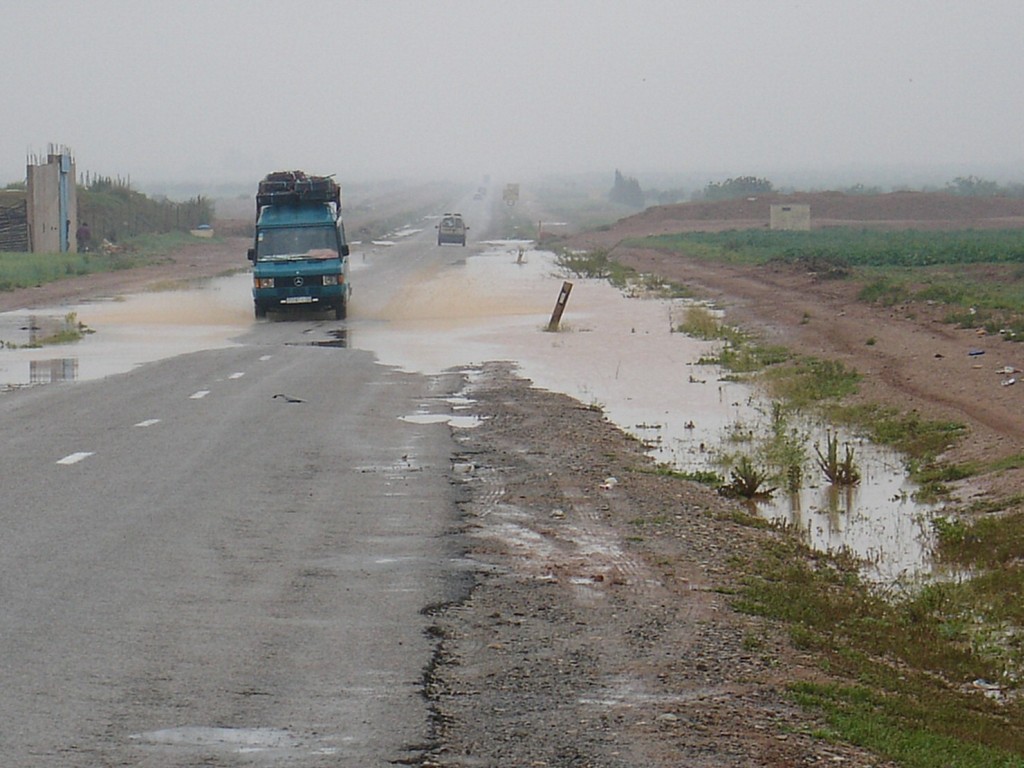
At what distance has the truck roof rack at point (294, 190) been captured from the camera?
116 ft

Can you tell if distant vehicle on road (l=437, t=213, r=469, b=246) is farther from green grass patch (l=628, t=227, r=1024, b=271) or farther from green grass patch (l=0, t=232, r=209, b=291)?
green grass patch (l=0, t=232, r=209, b=291)

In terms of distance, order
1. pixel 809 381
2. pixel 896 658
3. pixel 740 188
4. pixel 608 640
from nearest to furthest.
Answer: pixel 608 640 → pixel 896 658 → pixel 809 381 → pixel 740 188

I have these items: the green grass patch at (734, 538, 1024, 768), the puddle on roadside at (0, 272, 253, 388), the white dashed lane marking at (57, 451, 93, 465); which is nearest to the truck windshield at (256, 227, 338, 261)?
the puddle on roadside at (0, 272, 253, 388)

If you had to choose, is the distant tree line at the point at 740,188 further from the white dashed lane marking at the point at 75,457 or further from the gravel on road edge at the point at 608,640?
the gravel on road edge at the point at 608,640

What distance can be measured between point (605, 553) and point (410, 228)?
9216 cm

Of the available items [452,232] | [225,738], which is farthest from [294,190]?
[452,232]

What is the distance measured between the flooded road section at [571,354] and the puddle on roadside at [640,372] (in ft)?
0.10

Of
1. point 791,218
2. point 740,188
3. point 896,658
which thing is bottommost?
point 896,658

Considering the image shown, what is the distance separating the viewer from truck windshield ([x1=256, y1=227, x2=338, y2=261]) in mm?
34719

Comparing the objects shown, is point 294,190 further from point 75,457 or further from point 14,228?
point 14,228

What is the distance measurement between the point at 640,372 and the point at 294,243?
41.9ft

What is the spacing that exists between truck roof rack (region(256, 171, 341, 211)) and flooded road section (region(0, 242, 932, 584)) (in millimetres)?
2834

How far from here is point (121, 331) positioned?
30922 mm

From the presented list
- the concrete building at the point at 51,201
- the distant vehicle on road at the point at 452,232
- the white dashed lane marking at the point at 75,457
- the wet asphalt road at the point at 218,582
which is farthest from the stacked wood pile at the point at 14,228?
the white dashed lane marking at the point at 75,457
